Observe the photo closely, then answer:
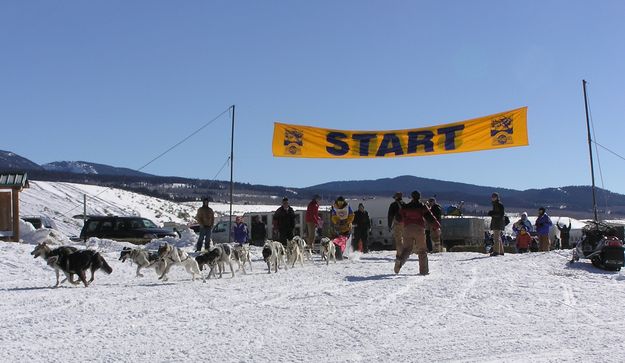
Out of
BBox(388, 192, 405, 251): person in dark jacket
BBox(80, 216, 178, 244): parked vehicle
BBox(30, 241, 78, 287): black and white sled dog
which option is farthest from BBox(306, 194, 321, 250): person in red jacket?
BBox(80, 216, 178, 244): parked vehicle

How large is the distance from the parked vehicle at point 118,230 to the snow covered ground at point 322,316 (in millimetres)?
9158

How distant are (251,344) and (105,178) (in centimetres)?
13804

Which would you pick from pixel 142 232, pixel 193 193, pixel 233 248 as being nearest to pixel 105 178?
pixel 193 193

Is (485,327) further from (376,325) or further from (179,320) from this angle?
(179,320)

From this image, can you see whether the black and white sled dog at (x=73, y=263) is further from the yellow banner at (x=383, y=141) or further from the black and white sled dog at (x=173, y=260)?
the yellow banner at (x=383, y=141)

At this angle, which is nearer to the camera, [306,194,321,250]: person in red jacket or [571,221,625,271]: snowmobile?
[571,221,625,271]: snowmobile

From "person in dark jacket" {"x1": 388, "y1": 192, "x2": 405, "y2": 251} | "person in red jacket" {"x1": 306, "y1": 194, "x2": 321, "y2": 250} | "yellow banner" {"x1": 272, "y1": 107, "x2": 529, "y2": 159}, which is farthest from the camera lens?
"yellow banner" {"x1": 272, "y1": 107, "x2": 529, "y2": 159}

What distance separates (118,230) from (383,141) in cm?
921

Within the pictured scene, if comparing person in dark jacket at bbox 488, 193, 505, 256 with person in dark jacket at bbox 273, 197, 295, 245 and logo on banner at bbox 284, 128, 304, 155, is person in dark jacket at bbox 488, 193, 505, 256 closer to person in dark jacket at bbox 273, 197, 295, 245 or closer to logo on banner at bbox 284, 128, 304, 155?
person in dark jacket at bbox 273, 197, 295, 245

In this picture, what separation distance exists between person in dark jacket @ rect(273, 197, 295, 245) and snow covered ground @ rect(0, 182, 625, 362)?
3125mm

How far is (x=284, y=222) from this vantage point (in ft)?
54.5

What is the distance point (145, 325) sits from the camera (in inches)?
286

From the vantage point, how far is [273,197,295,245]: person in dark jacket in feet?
54.4

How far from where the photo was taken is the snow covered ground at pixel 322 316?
6066 millimetres
